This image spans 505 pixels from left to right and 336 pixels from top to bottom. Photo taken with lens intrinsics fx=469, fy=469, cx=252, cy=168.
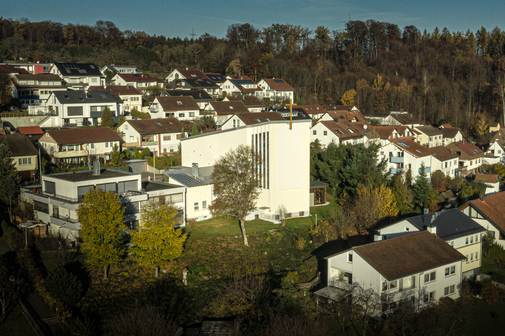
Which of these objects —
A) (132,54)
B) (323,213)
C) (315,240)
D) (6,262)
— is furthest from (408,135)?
(132,54)

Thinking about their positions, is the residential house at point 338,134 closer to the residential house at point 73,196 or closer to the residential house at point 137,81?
the residential house at point 137,81

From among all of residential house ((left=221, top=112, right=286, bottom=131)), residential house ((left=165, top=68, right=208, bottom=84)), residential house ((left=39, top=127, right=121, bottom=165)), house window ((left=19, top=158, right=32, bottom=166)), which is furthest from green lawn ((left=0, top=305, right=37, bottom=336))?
residential house ((left=165, top=68, right=208, bottom=84))

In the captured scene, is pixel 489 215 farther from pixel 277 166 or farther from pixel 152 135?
pixel 152 135

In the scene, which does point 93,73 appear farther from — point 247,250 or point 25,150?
point 247,250

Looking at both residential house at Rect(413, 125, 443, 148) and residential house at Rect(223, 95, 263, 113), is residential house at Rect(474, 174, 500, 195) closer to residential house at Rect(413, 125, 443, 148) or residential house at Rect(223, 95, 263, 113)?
residential house at Rect(413, 125, 443, 148)

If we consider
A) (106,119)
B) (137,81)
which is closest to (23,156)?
(106,119)

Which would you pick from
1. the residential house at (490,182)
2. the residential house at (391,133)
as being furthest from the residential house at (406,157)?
the residential house at (391,133)
